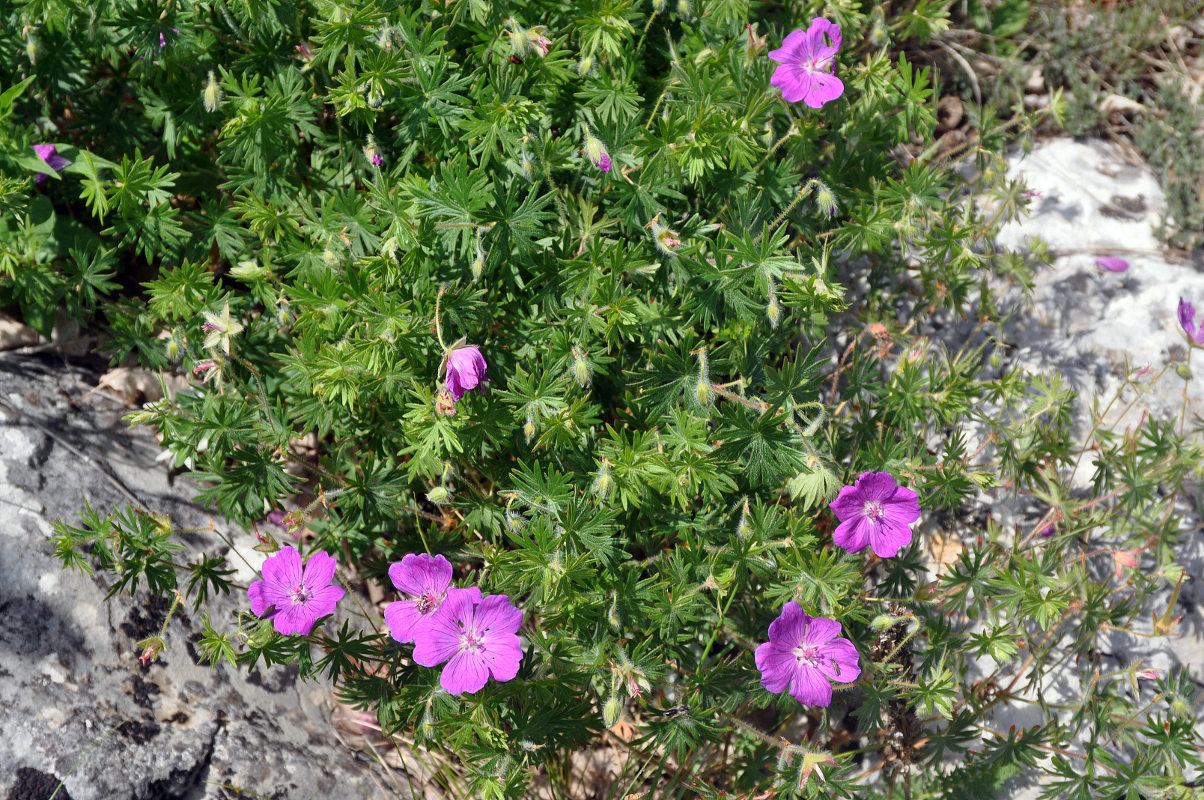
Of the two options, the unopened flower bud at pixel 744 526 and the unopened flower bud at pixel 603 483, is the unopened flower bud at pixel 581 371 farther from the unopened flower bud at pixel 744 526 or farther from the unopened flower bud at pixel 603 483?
the unopened flower bud at pixel 744 526

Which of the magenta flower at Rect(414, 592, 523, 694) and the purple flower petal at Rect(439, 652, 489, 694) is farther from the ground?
the magenta flower at Rect(414, 592, 523, 694)

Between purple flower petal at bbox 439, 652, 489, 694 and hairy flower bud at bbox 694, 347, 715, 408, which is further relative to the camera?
hairy flower bud at bbox 694, 347, 715, 408

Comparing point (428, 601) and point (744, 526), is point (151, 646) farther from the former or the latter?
point (744, 526)

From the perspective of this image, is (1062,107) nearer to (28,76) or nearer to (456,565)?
(456,565)

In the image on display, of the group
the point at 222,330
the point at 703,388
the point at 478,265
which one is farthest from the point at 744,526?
the point at 222,330

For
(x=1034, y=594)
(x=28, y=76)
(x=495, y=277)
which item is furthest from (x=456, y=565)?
(x=28, y=76)

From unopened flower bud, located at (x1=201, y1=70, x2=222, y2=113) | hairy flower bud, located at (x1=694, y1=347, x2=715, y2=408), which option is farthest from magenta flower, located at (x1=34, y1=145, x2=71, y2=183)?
hairy flower bud, located at (x1=694, y1=347, x2=715, y2=408)

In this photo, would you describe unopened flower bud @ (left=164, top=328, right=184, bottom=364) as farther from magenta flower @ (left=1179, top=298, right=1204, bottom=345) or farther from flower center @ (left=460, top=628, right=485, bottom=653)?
magenta flower @ (left=1179, top=298, right=1204, bottom=345)
